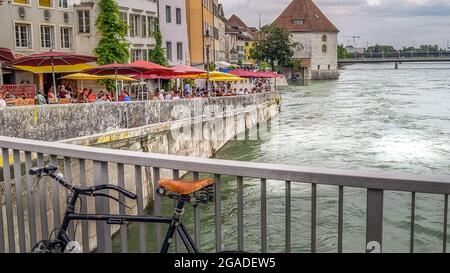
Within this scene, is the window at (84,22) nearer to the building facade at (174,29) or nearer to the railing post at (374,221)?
the building facade at (174,29)

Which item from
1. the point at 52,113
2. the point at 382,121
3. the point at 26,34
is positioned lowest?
the point at 382,121

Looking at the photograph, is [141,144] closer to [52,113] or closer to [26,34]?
[52,113]

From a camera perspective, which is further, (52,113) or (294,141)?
(294,141)

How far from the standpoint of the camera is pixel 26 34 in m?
31.2

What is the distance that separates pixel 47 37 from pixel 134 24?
8107 millimetres

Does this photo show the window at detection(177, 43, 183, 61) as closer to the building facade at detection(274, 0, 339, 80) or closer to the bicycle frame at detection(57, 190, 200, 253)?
the bicycle frame at detection(57, 190, 200, 253)

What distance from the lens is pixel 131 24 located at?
39.1 meters

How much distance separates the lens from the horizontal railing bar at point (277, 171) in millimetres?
2576

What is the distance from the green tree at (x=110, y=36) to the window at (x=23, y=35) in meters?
4.44
